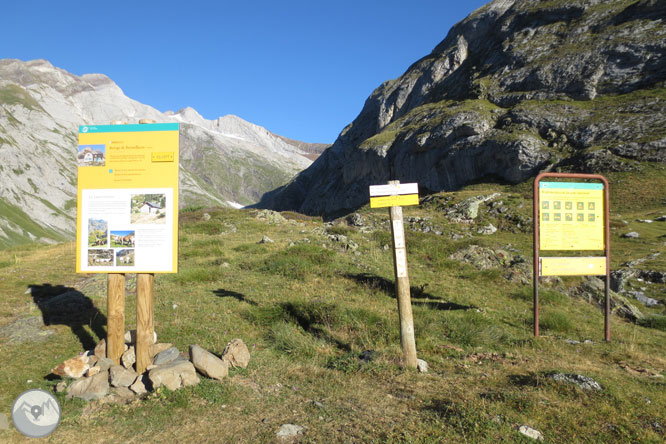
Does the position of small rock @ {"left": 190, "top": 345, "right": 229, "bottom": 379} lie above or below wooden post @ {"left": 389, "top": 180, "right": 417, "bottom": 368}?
below

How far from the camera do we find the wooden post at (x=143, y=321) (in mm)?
5980

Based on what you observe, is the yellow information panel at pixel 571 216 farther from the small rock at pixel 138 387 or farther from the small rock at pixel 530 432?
the small rock at pixel 138 387

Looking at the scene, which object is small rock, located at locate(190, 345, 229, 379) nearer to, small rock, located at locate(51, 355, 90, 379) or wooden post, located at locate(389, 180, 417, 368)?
small rock, located at locate(51, 355, 90, 379)

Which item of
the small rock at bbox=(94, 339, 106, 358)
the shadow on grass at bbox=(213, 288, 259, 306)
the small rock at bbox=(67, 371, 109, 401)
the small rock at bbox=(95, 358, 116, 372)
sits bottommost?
the small rock at bbox=(67, 371, 109, 401)

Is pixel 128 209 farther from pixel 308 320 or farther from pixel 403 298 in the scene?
pixel 403 298

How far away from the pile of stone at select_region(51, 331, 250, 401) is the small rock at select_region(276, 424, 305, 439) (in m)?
1.83

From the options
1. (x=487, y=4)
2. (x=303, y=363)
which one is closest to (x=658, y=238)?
(x=303, y=363)

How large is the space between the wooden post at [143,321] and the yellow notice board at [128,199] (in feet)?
0.85

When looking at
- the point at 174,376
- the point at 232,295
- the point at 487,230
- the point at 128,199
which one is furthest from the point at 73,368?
the point at 487,230

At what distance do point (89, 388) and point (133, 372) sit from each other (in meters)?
0.63

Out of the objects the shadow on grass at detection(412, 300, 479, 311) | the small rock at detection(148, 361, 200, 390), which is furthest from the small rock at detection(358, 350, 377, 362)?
the shadow on grass at detection(412, 300, 479, 311)

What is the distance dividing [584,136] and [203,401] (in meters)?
47.5

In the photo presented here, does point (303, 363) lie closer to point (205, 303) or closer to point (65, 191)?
point (205, 303)

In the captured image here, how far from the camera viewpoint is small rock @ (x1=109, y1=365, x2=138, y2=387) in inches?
219
